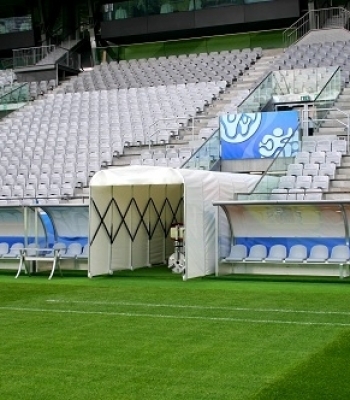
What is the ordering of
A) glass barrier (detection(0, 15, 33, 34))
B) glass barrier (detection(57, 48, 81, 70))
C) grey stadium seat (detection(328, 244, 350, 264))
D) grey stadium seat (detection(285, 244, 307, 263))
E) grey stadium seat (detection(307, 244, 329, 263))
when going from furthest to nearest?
1. glass barrier (detection(0, 15, 33, 34))
2. glass barrier (detection(57, 48, 81, 70))
3. grey stadium seat (detection(285, 244, 307, 263))
4. grey stadium seat (detection(307, 244, 329, 263))
5. grey stadium seat (detection(328, 244, 350, 264))

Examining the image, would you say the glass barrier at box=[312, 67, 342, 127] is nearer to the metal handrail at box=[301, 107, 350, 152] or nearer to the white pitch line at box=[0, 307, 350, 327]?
the metal handrail at box=[301, 107, 350, 152]

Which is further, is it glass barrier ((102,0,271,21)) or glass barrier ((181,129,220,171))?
glass barrier ((102,0,271,21))

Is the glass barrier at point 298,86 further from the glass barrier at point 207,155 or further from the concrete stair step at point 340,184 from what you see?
the concrete stair step at point 340,184

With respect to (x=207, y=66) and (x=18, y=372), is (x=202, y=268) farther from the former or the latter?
(x=207, y=66)

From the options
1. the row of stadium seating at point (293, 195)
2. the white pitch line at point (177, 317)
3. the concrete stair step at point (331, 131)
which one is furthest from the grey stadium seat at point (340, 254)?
the concrete stair step at point (331, 131)

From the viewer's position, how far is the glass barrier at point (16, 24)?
5066cm

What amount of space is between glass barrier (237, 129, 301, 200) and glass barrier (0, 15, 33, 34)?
97.8 ft

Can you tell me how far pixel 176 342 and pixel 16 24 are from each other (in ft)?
144

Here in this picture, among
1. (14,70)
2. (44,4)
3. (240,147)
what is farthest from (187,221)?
(44,4)

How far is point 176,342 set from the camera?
1048 centimetres

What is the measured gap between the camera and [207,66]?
40938mm

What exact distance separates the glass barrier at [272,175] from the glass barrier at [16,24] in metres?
29.8

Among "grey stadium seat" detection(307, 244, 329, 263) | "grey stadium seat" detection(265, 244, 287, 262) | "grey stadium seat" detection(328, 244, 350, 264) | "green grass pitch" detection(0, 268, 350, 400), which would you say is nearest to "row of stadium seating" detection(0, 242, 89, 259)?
"green grass pitch" detection(0, 268, 350, 400)

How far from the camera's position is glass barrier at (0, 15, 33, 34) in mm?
50656
